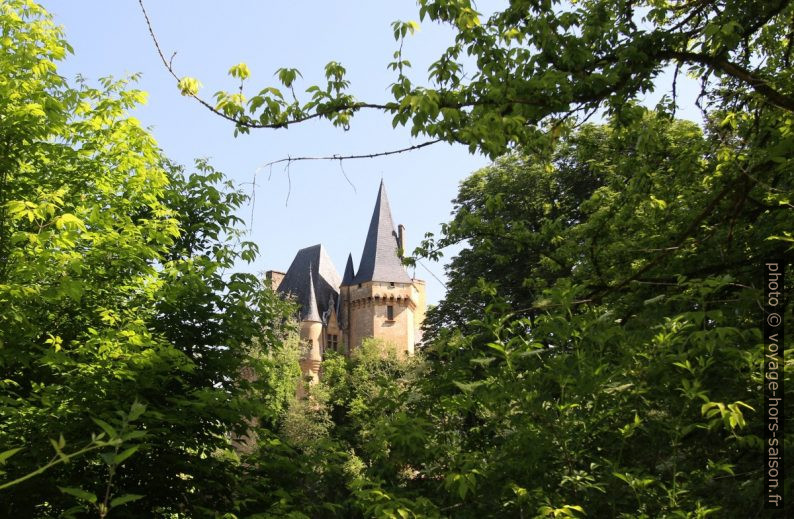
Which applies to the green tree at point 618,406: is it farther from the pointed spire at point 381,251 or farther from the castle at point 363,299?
the pointed spire at point 381,251

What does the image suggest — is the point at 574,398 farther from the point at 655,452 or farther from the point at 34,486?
the point at 34,486

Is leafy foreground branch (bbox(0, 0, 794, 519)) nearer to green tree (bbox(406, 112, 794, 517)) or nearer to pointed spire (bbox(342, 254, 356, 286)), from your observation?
green tree (bbox(406, 112, 794, 517))

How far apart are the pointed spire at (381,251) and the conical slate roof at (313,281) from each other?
3406mm

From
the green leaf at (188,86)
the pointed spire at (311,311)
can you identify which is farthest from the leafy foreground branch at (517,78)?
the pointed spire at (311,311)

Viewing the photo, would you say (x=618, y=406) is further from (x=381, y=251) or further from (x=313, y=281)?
(x=313, y=281)

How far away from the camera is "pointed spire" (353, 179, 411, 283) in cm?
5362

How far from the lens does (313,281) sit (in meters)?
56.2

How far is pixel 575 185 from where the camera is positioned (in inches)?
935

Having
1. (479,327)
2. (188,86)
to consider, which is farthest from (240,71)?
(479,327)

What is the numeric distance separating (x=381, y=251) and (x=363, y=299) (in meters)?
4.17

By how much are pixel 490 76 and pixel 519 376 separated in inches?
78.6

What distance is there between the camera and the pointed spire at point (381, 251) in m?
53.6

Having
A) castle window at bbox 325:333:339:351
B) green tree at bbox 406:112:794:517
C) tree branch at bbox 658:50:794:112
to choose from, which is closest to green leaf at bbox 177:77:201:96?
green tree at bbox 406:112:794:517

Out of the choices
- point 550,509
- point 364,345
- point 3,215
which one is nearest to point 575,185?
point 3,215
